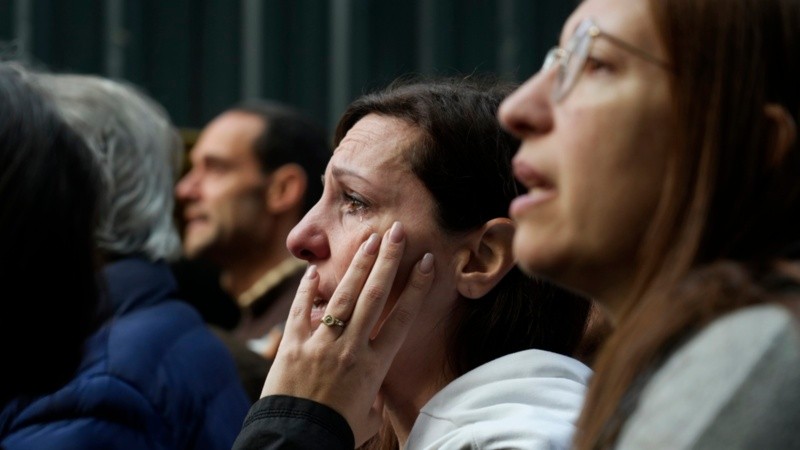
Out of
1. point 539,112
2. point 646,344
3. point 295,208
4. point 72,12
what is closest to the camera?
point 646,344

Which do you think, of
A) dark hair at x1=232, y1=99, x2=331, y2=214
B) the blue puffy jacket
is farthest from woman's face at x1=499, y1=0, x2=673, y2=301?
dark hair at x1=232, y1=99, x2=331, y2=214

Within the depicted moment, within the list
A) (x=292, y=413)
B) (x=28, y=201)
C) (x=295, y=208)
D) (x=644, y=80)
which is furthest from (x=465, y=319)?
(x=295, y=208)

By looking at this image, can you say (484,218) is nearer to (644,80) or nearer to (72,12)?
(644,80)

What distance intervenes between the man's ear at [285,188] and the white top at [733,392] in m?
3.70

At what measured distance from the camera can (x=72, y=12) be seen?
6.28 meters

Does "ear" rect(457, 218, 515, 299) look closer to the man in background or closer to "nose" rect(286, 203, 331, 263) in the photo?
"nose" rect(286, 203, 331, 263)

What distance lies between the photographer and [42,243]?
6.68 feet

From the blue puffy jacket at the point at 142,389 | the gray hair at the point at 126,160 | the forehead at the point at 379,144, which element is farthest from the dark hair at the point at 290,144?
the forehead at the point at 379,144

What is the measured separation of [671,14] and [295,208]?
3.51 meters

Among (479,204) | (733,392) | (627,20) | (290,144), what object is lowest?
(290,144)

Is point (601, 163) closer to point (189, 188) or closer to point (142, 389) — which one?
point (142, 389)

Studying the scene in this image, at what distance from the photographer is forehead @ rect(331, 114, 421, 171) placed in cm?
246

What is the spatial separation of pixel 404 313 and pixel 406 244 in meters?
0.13

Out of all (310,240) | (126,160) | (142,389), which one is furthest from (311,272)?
(126,160)
